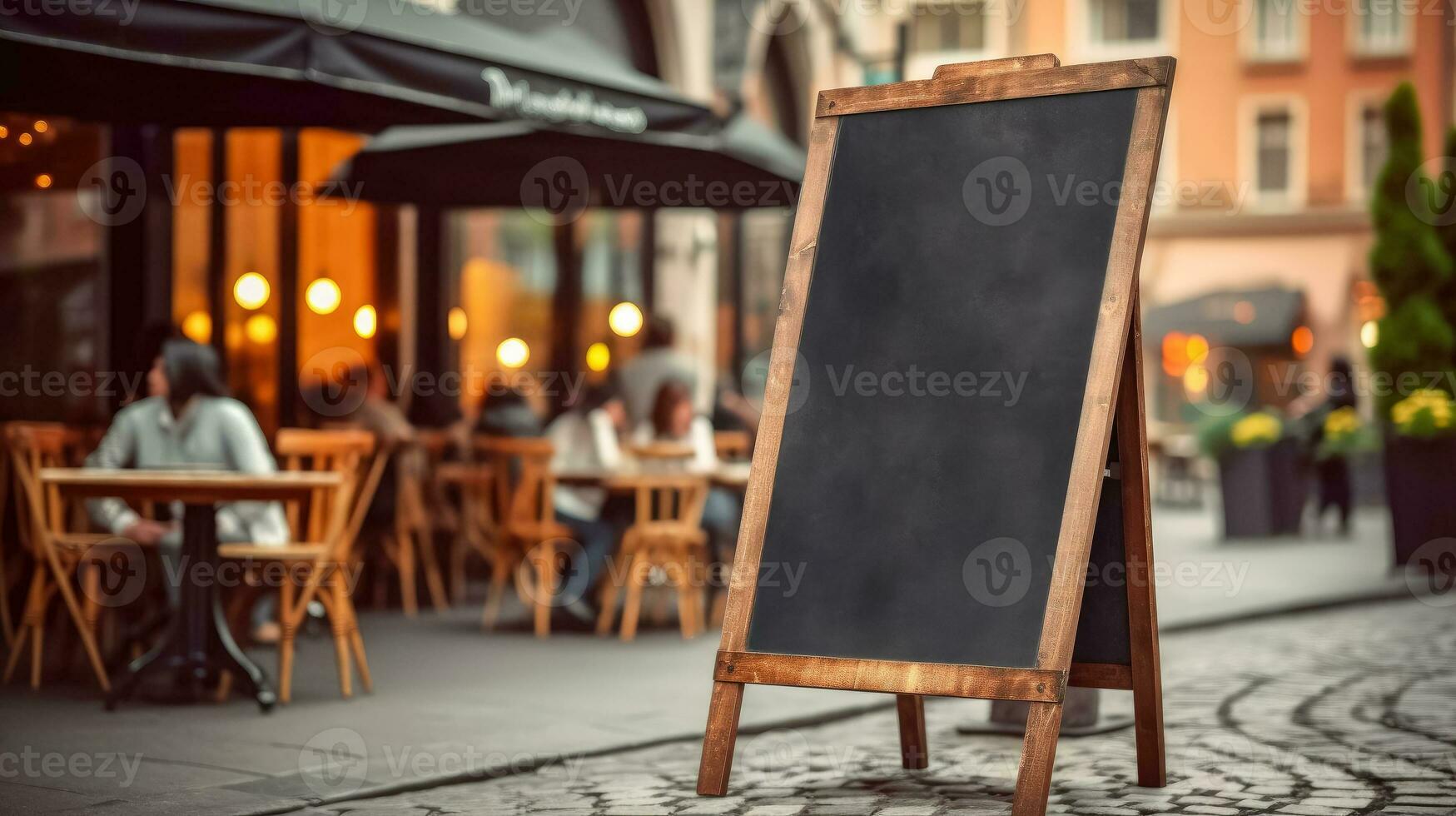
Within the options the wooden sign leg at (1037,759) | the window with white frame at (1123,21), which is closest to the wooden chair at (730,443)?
the wooden sign leg at (1037,759)

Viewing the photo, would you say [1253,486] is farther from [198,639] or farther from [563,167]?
Result: [198,639]

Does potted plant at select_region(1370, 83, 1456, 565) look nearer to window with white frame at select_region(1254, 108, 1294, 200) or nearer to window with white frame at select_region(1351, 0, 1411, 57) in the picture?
window with white frame at select_region(1351, 0, 1411, 57)

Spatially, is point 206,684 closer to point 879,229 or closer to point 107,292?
point 107,292

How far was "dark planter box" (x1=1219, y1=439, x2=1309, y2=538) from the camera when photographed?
17.1 m

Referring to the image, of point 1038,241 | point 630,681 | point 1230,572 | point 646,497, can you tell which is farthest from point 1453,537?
point 1038,241

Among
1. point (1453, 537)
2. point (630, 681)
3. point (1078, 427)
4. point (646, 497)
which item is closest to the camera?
point (1078, 427)

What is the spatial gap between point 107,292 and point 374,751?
4.64m

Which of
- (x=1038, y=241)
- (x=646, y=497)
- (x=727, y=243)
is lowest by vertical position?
(x=646, y=497)

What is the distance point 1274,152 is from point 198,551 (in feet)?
100

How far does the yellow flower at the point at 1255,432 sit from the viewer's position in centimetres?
1694

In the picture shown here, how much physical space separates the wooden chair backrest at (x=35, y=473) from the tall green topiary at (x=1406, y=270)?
9470 mm

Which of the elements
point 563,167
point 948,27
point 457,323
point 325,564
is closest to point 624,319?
point 457,323

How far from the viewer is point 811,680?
15.3 ft

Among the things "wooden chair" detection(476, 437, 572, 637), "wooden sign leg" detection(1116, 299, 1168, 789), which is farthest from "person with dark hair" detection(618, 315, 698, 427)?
"wooden sign leg" detection(1116, 299, 1168, 789)
